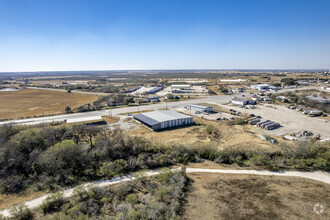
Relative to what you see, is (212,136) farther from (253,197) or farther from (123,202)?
(123,202)

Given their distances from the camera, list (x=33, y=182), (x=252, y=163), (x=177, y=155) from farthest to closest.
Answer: (x=177, y=155), (x=252, y=163), (x=33, y=182)

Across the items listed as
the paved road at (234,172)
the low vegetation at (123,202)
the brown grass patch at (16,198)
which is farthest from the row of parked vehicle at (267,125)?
the brown grass patch at (16,198)

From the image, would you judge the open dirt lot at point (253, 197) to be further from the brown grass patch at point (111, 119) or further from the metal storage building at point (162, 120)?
the brown grass patch at point (111, 119)

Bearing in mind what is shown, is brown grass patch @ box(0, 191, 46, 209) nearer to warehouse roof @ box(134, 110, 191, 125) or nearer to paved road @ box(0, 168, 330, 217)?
paved road @ box(0, 168, 330, 217)

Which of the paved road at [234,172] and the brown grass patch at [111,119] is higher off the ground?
the brown grass patch at [111,119]

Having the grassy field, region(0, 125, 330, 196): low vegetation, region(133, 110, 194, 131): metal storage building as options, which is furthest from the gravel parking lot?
the grassy field

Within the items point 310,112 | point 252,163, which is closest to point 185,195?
point 252,163

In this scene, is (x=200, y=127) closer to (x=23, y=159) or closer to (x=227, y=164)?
(x=227, y=164)
